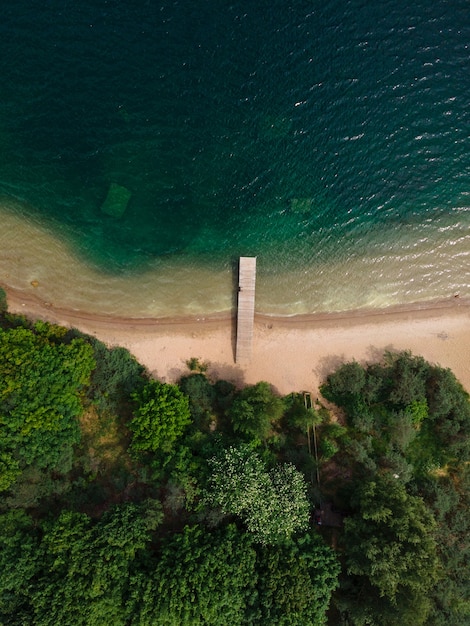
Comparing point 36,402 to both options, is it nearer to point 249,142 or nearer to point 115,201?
point 115,201

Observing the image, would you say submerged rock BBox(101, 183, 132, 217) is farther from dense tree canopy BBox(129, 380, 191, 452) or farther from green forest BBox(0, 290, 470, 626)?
dense tree canopy BBox(129, 380, 191, 452)

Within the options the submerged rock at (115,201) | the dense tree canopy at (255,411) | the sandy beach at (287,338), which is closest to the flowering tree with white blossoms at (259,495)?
the dense tree canopy at (255,411)

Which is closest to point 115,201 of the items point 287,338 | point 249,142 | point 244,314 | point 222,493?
point 249,142

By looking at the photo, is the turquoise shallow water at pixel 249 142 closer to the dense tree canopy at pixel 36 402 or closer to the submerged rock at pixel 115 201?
the submerged rock at pixel 115 201

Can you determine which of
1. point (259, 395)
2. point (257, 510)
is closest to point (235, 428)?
point (259, 395)

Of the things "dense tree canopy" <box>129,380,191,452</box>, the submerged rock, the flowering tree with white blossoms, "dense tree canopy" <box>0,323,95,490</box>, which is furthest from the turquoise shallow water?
the flowering tree with white blossoms
